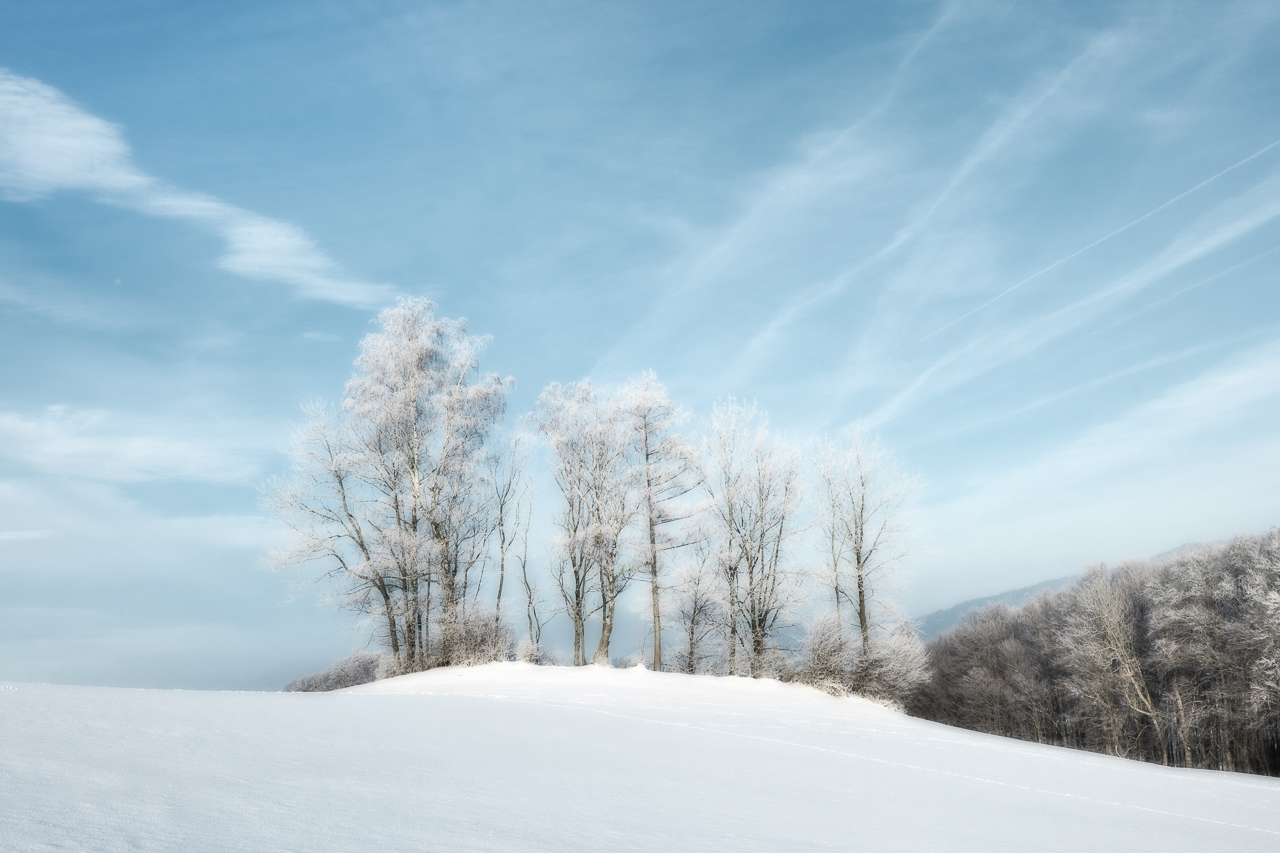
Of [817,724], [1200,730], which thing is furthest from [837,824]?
[1200,730]

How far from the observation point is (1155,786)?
812 centimetres

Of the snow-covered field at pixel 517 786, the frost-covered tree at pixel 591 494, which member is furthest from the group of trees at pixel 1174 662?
the snow-covered field at pixel 517 786

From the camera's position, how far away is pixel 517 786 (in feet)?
11.8

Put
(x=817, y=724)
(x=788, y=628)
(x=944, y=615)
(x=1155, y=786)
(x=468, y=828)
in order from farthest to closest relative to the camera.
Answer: (x=944, y=615), (x=788, y=628), (x=817, y=724), (x=1155, y=786), (x=468, y=828)

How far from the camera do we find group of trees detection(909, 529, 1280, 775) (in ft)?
86.5

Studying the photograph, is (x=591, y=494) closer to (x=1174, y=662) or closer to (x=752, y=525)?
(x=752, y=525)

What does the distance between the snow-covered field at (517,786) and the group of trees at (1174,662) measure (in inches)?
716

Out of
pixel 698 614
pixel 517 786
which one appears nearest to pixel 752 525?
pixel 698 614

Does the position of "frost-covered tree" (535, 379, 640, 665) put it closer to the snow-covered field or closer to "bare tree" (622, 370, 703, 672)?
"bare tree" (622, 370, 703, 672)

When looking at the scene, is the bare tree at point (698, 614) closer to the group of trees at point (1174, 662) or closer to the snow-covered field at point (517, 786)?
the group of trees at point (1174, 662)

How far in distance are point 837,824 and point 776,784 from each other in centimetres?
120

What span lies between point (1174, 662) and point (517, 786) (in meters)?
34.5

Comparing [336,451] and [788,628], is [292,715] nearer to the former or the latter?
[336,451]

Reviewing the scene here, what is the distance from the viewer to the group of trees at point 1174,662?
2636 cm
